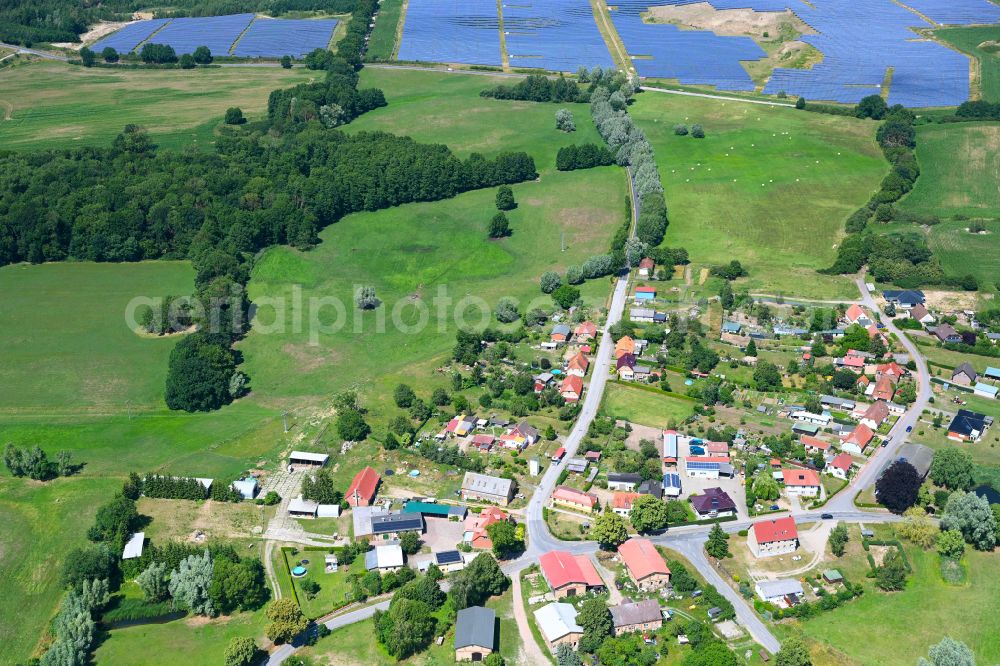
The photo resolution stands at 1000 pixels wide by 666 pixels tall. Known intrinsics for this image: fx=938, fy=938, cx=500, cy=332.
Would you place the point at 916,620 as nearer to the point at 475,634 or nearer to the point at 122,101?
the point at 475,634

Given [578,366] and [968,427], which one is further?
[578,366]

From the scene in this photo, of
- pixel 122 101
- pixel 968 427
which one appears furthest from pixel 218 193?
pixel 968 427

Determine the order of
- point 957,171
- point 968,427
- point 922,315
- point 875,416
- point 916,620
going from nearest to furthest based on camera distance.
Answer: point 916,620 → point 968,427 → point 875,416 → point 922,315 → point 957,171

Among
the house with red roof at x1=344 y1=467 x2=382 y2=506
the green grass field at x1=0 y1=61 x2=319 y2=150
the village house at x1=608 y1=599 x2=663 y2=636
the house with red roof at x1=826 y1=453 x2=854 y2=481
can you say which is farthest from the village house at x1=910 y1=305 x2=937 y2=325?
the green grass field at x1=0 y1=61 x2=319 y2=150

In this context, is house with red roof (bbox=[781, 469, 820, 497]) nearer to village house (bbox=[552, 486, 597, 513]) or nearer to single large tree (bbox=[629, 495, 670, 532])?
single large tree (bbox=[629, 495, 670, 532])

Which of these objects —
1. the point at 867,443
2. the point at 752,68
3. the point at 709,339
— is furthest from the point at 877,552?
the point at 752,68

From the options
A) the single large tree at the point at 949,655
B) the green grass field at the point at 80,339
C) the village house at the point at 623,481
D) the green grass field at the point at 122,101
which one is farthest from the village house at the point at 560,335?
the green grass field at the point at 122,101

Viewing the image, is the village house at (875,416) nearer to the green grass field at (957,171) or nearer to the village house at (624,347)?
the village house at (624,347)
